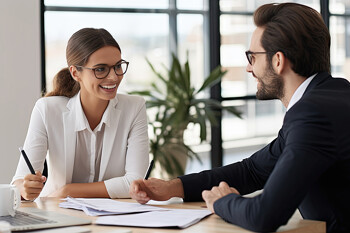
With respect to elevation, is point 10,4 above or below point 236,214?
above

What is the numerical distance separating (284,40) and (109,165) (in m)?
1.28

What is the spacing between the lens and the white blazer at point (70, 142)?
294 cm

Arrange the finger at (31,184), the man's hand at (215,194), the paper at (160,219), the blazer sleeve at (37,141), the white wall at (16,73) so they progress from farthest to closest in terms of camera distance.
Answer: the white wall at (16,73) < the blazer sleeve at (37,141) < the finger at (31,184) < the man's hand at (215,194) < the paper at (160,219)

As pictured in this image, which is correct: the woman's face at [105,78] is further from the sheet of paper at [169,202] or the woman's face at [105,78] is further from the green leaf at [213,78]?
the green leaf at [213,78]

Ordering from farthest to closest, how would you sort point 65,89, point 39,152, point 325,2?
1. point 325,2
2. point 65,89
3. point 39,152

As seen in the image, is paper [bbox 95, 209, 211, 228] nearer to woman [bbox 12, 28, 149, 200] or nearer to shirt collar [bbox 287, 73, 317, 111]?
shirt collar [bbox 287, 73, 317, 111]

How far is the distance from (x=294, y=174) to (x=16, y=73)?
2977 millimetres

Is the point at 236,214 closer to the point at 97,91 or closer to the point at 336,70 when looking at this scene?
the point at 97,91

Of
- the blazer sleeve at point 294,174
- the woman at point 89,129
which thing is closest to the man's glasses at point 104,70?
the woman at point 89,129

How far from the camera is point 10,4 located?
420cm

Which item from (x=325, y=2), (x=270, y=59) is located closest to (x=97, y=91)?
(x=270, y=59)

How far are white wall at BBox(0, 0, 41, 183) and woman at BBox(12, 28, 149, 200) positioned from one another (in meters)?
1.23

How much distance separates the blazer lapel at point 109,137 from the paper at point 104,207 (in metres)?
0.63

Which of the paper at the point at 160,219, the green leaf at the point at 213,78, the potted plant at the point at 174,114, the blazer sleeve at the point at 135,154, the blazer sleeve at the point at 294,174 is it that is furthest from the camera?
the green leaf at the point at 213,78
